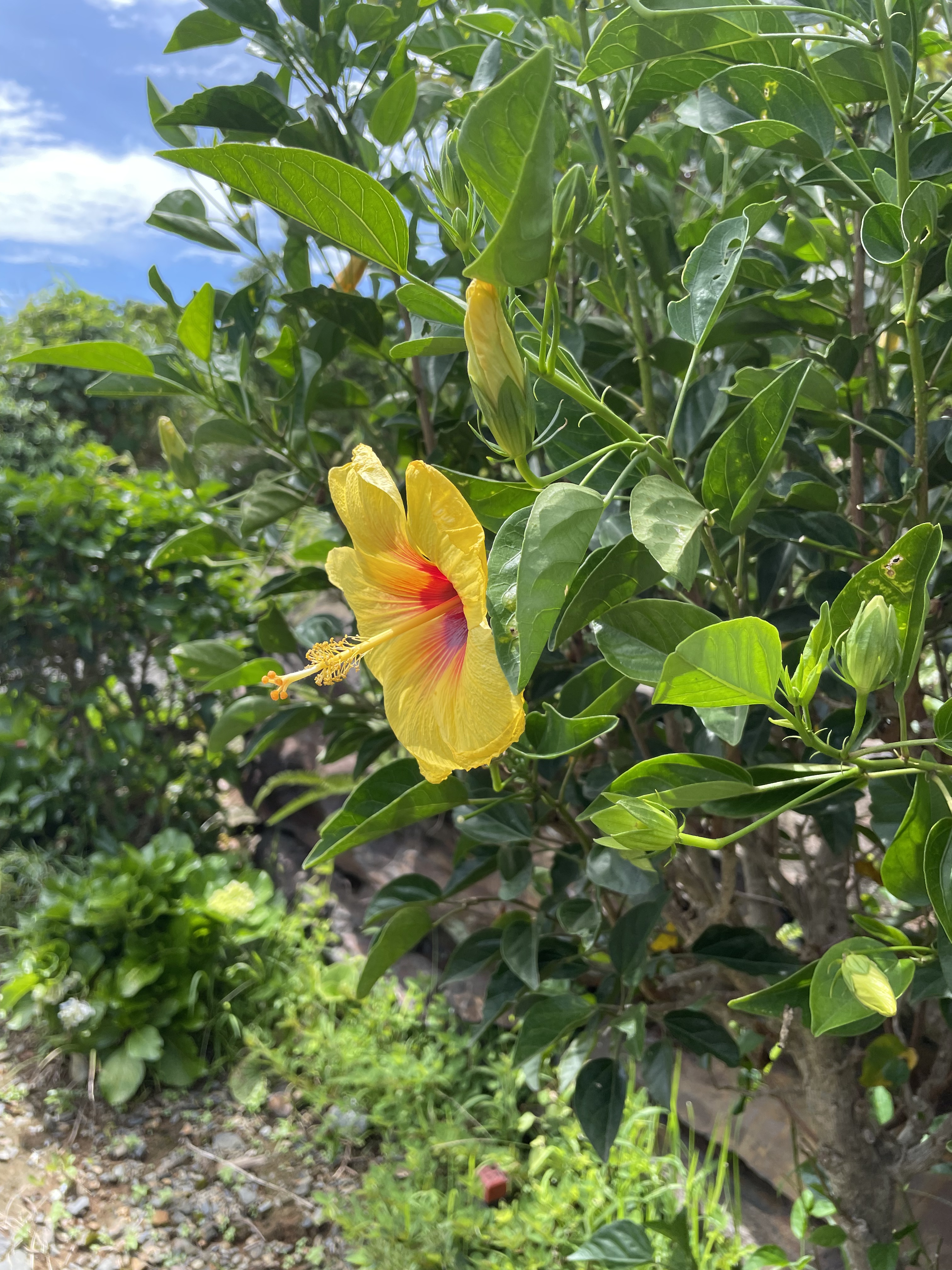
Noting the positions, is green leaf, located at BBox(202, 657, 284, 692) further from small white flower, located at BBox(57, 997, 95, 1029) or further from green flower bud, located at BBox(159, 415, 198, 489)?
small white flower, located at BBox(57, 997, 95, 1029)

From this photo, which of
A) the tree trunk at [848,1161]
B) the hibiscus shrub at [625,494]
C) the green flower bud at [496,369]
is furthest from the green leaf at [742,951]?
the green flower bud at [496,369]

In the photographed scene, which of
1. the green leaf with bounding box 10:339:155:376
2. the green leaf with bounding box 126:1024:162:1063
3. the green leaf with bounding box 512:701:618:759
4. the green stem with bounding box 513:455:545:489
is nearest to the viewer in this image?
the green stem with bounding box 513:455:545:489

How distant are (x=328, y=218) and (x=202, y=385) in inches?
19.3

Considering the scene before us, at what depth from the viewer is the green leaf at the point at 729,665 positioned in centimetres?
38

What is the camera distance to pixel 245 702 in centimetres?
92

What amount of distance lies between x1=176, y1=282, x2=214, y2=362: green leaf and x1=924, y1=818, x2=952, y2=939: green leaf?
662mm

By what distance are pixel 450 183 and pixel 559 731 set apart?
32 cm

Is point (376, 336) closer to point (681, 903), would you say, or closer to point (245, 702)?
point (245, 702)

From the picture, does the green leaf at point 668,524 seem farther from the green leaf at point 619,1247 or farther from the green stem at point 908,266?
the green leaf at point 619,1247

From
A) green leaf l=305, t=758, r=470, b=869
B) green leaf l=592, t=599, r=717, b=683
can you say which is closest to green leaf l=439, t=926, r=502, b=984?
green leaf l=305, t=758, r=470, b=869

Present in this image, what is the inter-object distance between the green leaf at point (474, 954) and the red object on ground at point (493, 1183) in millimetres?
1158

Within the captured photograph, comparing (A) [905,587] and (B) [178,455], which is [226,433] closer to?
(B) [178,455]

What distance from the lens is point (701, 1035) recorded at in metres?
0.80

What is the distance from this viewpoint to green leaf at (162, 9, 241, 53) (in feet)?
2.60
